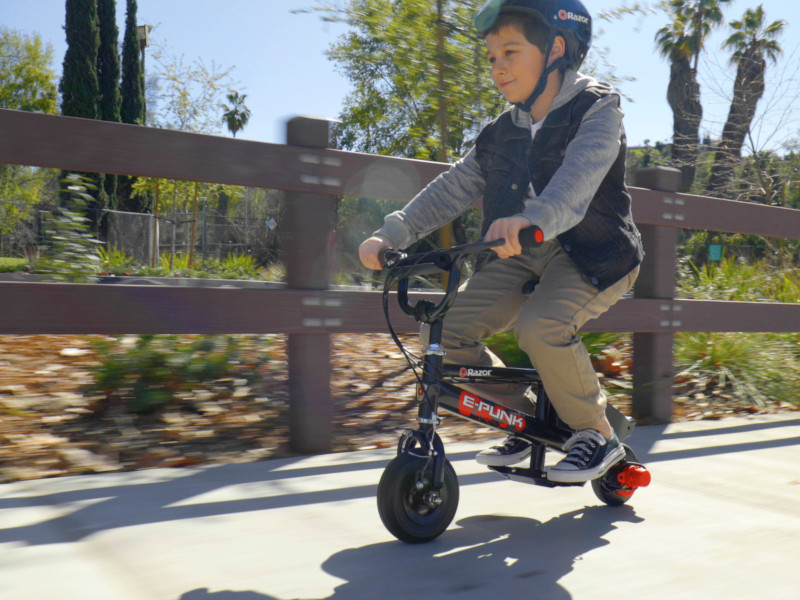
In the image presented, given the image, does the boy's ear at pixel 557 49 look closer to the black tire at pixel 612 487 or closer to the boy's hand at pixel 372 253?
the boy's hand at pixel 372 253

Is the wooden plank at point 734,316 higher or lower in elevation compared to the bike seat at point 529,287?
lower

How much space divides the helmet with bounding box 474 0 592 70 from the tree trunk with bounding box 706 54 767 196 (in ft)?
47.8

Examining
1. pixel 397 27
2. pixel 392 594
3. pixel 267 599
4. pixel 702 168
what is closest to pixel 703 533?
pixel 392 594

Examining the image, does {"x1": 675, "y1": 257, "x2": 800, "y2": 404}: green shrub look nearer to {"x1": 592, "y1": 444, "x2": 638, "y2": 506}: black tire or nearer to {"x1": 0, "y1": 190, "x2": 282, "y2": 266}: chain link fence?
{"x1": 592, "y1": 444, "x2": 638, "y2": 506}: black tire

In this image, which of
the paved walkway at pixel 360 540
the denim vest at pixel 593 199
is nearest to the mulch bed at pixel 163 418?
the paved walkway at pixel 360 540

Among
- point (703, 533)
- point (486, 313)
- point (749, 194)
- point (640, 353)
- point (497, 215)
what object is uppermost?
point (749, 194)

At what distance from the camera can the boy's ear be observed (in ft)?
9.11

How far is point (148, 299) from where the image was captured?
3.30 meters

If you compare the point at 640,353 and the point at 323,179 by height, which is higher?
the point at 323,179

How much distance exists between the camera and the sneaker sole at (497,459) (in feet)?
9.71

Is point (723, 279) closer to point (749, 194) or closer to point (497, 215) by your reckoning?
point (497, 215)

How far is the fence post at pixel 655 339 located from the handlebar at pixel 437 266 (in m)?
2.83

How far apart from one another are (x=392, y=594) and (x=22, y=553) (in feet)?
3.57

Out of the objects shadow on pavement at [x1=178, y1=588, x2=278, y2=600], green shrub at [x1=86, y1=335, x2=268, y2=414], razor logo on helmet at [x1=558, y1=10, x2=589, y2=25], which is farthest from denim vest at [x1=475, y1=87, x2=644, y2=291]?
green shrub at [x1=86, y1=335, x2=268, y2=414]
